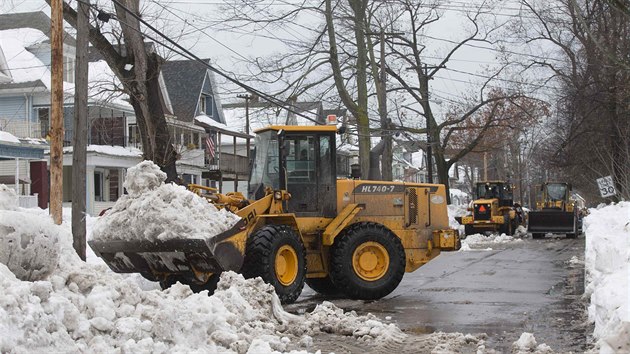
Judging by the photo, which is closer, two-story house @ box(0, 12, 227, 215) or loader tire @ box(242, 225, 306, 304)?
loader tire @ box(242, 225, 306, 304)

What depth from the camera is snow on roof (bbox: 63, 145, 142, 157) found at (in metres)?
37.8

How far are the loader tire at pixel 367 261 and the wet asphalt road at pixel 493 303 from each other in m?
0.27

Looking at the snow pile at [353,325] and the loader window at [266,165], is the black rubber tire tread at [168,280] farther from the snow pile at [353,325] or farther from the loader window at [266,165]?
the snow pile at [353,325]

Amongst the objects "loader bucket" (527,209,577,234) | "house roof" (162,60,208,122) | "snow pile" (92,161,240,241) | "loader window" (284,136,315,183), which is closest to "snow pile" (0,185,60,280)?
"snow pile" (92,161,240,241)

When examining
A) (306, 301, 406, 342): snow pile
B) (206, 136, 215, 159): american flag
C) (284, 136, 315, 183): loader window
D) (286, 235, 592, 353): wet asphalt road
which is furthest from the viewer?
(206, 136, 215, 159): american flag

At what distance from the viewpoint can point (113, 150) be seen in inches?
1567

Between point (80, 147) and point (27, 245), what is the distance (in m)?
7.25

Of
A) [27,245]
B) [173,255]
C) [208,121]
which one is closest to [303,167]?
[173,255]

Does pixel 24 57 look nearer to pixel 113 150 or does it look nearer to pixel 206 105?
pixel 113 150

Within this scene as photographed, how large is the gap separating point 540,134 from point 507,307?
6154 cm

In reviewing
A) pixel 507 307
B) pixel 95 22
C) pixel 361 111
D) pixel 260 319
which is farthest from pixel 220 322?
pixel 361 111

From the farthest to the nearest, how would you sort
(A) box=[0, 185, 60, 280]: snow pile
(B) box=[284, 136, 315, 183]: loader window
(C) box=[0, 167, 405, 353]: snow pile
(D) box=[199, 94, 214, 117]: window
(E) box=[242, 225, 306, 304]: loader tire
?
(D) box=[199, 94, 214, 117]: window, (B) box=[284, 136, 315, 183]: loader window, (E) box=[242, 225, 306, 304]: loader tire, (A) box=[0, 185, 60, 280]: snow pile, (C) box=[0, 167, 405, 353]: snow pile

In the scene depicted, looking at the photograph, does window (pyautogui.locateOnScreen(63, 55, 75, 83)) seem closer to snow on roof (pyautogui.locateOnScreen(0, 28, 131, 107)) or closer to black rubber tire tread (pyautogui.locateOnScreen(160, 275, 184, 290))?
snow on roof (pyautogui.locateOnScreen(0, 28, 131, 107))

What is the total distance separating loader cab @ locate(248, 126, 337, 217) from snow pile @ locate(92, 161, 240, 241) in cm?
214
